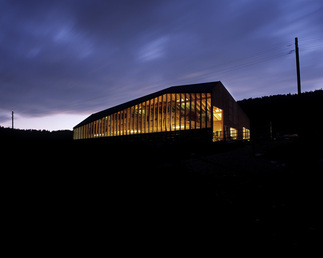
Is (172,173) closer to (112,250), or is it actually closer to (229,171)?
(229,171)

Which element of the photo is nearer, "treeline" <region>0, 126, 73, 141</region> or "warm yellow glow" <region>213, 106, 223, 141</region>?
"warm yellow glow" <region>213, 106, 223, 141</region>

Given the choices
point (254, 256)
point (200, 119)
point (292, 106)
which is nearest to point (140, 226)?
point (254, 256)

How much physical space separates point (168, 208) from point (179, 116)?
16.5 m

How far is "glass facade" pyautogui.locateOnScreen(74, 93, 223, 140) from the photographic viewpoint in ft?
61.9

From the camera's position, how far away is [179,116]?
65.9 feet

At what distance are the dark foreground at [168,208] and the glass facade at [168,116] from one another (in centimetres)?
1229

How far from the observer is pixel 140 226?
10.5 feet

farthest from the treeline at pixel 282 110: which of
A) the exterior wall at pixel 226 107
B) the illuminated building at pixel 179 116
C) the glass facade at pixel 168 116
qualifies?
the glass facade at pixel 168 116

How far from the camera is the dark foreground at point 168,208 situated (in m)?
2.77

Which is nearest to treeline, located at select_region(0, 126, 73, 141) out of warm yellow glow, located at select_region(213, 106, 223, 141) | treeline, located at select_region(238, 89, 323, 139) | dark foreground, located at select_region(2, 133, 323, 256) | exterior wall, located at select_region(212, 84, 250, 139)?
dark foreground, located at select_region(2, 133, 323, 256)

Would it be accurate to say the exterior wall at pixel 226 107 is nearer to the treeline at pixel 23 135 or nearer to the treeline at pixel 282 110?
the treeline at pixel 23 135

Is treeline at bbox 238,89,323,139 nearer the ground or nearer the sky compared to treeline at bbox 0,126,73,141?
nearer the sky

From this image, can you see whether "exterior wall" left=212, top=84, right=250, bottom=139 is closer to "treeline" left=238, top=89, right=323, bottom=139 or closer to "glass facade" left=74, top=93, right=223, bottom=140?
"glass facade" left=74, top=93, right=223, bottom=140

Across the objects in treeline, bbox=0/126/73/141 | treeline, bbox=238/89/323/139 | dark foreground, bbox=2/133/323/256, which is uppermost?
treeline, bbox=238/89/323/139
